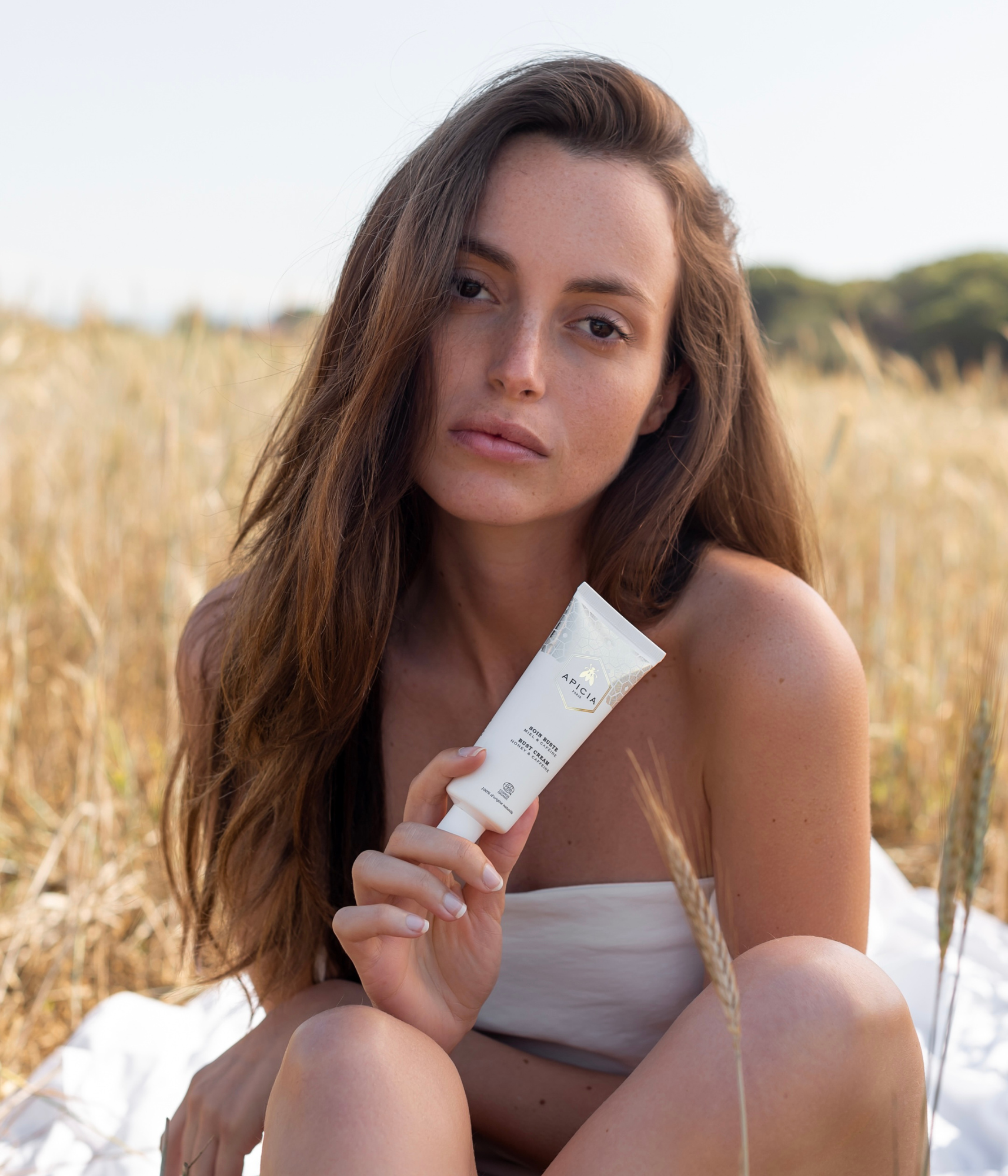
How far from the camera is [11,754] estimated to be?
235 cm

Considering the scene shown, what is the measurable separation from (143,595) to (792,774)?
78.1 inches

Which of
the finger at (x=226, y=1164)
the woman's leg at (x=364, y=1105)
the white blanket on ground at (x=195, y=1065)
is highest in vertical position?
the woman's leg at (x=364, y=1105)

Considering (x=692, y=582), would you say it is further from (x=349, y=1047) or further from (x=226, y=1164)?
(x=226, y=1164)

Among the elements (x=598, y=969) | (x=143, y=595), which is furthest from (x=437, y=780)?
(x=143, y=595)

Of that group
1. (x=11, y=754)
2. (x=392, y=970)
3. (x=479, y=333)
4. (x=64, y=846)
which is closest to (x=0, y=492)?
(x=11, y=754)

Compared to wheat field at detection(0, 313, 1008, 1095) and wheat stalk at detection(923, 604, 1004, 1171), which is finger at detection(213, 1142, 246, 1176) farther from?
wheat stalk at detection(923, 604, 1004, 1171)

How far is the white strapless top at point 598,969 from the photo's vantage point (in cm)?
147

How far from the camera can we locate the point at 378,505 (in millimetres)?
1428

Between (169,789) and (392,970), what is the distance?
2.30 feet

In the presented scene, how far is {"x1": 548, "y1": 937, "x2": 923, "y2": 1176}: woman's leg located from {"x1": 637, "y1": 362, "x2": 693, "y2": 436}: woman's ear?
786mm

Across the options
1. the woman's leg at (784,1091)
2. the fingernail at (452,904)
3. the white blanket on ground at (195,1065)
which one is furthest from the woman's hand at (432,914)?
the white blanket on ground at (195,1065)

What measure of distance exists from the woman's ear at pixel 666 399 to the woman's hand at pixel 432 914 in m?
0.66

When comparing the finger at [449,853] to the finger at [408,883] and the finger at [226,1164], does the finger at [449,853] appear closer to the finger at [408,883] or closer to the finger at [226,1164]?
the finger at [408,883]

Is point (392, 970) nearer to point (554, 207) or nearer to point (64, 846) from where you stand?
point (554, 207)
